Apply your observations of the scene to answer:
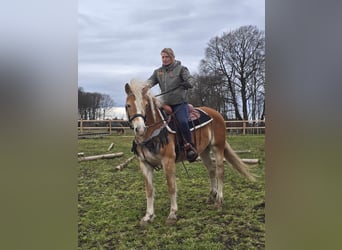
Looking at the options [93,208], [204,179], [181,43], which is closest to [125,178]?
[93,208]

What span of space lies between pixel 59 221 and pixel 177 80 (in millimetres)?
818

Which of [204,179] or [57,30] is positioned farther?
[204,179]

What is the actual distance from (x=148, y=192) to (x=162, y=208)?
11cm

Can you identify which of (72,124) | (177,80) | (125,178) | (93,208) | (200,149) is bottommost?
(93,208)

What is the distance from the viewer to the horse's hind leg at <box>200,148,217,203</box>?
1548 mm

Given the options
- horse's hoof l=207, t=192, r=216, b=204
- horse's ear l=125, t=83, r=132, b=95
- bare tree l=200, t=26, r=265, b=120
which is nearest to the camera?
bare tree l=200, t=26, r=265, b=120

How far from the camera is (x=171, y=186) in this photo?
62.1 inches

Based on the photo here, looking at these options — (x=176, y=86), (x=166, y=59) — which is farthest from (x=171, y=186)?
(x=166, y=59)

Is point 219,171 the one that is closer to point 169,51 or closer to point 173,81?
point 173,81

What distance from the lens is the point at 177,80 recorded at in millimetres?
1454

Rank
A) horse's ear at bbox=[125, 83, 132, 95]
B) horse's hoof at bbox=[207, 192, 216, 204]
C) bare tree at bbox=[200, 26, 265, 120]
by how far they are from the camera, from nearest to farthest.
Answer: bare tree at bbox=[200, 26, 265, 120] < horse's ear at bbox=[125, 83, 132, 95] < horse's hoof at bbox=[207, 192, 216, 204]

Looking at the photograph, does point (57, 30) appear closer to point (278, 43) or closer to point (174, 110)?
point (278, 43)

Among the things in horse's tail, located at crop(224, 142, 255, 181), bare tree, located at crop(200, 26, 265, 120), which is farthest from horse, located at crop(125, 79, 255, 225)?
bare tree, located at crop(200, 26, 265, 120)

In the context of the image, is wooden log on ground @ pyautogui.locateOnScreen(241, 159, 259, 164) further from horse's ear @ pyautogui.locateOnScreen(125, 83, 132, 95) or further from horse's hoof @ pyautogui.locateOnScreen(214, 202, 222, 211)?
horse's ear @ pyautogui.locateOnScreen(125, 83, 132, 95)
